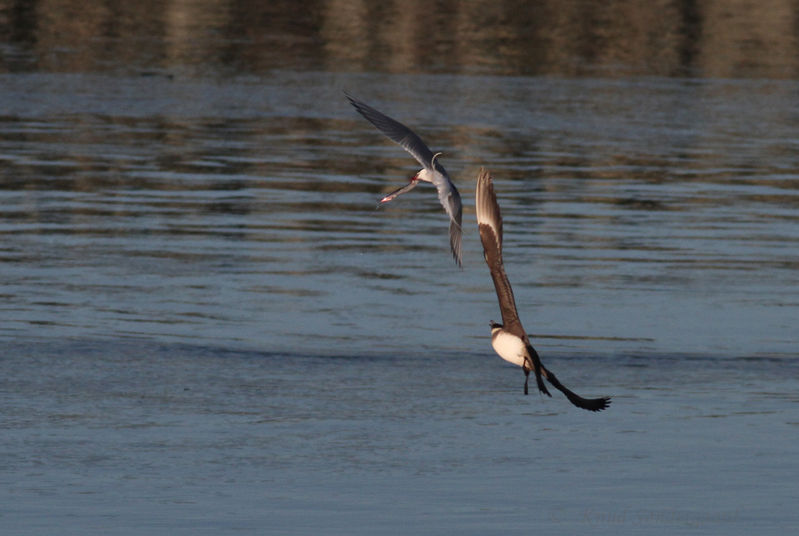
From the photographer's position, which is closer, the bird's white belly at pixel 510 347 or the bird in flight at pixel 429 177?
the bird's white belly at pixel 510 347

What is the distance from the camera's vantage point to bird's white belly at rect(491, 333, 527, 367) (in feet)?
22.1

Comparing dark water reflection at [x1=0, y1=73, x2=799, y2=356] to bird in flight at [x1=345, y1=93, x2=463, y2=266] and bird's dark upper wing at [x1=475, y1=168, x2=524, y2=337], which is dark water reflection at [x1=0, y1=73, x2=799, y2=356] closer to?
bird in flight at [x1=345, y1=93, x2=463, y2=266]

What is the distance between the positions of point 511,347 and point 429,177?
0.80 m

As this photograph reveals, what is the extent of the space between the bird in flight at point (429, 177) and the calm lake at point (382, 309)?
218 centimetres

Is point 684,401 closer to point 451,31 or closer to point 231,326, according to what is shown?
point 231,326

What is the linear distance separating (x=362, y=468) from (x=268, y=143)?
1573cm

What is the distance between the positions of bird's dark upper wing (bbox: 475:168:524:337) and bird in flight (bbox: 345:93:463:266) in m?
0.10

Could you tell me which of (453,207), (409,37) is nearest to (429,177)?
(453,207)

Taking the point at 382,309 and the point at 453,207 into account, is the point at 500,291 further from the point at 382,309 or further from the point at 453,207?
the point at 382,309

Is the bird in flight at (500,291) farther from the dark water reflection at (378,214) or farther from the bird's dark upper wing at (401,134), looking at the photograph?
the dark water reflection at (378,214)

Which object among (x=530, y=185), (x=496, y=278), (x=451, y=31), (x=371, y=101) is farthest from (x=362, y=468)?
(x=451, y=31)

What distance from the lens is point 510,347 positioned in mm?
6762

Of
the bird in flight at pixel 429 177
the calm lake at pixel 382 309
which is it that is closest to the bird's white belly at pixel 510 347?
the bird in flight at pixel 429 177

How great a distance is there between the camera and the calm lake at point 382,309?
9641mm
